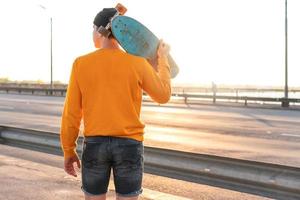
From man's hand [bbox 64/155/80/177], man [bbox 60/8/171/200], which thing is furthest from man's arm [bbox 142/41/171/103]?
man's hand [bbox 64/155/80/177]

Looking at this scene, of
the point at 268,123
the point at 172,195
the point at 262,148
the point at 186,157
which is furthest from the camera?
the point at 268,123

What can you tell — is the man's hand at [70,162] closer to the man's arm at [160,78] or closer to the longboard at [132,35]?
the man's arm at [160,78]

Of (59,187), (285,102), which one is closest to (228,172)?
(59,187)

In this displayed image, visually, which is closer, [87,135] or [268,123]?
[87,135]

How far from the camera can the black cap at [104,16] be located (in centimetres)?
321

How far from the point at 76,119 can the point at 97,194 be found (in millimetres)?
481

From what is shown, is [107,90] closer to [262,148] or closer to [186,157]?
[186,157]

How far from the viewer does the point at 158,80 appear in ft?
10.5

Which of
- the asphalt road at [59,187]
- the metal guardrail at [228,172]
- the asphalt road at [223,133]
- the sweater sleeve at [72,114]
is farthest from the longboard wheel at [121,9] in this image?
the asphalt road at [223,133]

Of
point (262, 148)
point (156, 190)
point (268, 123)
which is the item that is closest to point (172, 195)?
point (156, 190)

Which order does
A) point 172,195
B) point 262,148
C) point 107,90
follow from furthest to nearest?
1. point 262,148
2. point 172,195
3. point 107,90

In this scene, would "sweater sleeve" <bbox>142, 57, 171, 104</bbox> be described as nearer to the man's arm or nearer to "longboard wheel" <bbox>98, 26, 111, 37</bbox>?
the man's arm

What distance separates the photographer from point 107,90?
3.12 metres

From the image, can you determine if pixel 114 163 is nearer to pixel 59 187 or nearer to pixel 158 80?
pixel 158 80
